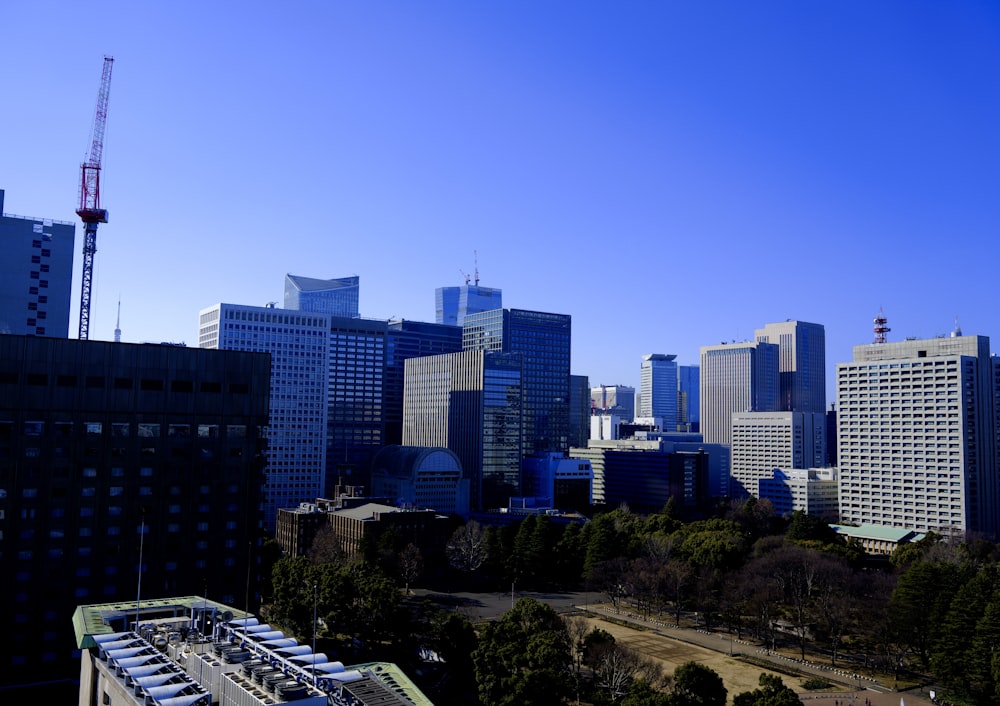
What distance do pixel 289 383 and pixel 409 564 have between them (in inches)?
3207

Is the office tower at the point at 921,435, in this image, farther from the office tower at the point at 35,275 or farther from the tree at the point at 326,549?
the office tower at the point at 35,275

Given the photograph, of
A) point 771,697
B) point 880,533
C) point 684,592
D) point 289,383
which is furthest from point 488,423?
point 771,697

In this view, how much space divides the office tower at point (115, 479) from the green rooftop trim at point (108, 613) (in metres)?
10.5

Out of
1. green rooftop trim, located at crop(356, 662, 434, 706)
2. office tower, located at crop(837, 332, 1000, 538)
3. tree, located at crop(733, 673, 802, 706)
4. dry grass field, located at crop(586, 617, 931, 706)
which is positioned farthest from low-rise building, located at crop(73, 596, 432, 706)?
office tower, located at crop(837, 332, 1000, 538)

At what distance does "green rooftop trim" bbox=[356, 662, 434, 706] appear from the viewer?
34844mm

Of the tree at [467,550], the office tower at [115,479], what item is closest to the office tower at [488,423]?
the tree at [467,550]

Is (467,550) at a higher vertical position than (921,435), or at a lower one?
lower

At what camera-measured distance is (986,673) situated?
55.4m

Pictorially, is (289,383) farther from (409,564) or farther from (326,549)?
(409,564)

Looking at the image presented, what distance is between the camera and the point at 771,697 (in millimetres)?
45219

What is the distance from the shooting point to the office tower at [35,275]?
114938 millimetres

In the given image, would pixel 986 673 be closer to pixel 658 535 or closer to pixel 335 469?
pixel 658 535

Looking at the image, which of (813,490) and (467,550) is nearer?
(467,550)

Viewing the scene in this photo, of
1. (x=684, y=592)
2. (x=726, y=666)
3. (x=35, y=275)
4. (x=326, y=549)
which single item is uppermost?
(x=35, y=275)
